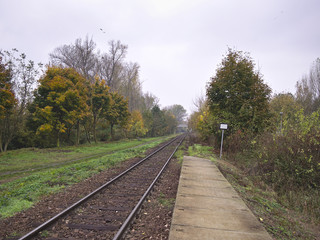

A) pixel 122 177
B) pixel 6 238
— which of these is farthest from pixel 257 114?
pixel 6 238

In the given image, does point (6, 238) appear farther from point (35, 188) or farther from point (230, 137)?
point (230, 137)

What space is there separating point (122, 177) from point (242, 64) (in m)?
11.5

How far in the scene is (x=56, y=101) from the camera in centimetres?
1969

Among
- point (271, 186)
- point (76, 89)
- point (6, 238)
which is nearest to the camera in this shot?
point (6, 238)

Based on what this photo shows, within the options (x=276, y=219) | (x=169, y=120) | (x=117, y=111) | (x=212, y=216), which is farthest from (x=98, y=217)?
(x=169, y=120)

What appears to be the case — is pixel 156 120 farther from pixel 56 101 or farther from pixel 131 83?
pixel 56 101

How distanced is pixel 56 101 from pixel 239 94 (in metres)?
16.0

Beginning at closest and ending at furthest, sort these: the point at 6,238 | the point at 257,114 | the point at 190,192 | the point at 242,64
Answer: the point at 6,238 < the point at 190,192 < the point at 257,114 < the point at 242,64

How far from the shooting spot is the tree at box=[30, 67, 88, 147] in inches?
781

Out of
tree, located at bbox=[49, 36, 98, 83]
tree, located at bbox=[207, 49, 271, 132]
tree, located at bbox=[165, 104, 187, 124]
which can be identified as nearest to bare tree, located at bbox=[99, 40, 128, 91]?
tree, located at bbox=[49, 36, 98, 83]

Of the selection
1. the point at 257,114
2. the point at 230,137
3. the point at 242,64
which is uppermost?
the point at 242,64

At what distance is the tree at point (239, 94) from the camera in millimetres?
13984

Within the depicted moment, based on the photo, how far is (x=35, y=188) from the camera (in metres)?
6.72

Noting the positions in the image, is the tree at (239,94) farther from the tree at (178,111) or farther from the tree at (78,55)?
the tree at (178,111)
